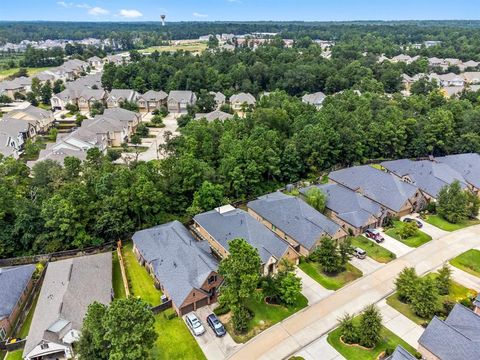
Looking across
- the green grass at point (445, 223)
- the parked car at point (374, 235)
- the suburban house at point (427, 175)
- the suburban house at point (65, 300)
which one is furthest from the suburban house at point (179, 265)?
the suburban house at point (427, 175)

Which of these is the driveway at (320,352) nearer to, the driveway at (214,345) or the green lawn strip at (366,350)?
the green lawn strip at (366,350)

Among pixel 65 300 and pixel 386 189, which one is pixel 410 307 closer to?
pixel 386 189

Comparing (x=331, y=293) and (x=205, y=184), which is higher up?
(x=205, y=184)

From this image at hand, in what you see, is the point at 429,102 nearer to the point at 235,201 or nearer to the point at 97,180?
the point at 235,201

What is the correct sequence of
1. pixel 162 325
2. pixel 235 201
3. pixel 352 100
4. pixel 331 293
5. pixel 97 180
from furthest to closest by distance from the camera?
pixel 352 100 → pixel 235 201 → pixel 97 180 → pixel 331 293 → pixel 162 325

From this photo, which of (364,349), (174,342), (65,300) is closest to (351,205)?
(364,349)

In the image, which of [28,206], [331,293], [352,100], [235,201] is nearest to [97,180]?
[28,206]
